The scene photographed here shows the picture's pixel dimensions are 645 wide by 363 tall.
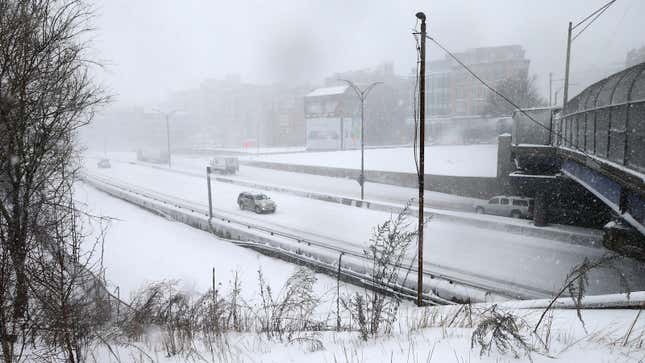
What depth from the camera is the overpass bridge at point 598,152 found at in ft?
27.1

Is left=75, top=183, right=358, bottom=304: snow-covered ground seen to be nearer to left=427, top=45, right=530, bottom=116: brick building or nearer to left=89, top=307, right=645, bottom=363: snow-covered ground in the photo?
left=89, top=307, right=645, bottom=363: snow-covered ground

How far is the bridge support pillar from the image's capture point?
20.5 meters

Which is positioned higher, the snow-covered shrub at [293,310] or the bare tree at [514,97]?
the bare tree at [514,97]

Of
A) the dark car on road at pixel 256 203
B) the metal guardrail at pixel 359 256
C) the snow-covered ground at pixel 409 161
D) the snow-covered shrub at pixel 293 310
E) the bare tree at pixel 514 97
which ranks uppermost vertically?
the bare tree at pixel 514 97

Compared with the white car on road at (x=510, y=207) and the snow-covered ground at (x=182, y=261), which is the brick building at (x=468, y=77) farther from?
the snow-covered ground at (x=182, y=261)

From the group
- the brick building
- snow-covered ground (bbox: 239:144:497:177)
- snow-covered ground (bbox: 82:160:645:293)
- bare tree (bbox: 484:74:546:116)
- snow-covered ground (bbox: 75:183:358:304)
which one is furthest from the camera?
the brick building

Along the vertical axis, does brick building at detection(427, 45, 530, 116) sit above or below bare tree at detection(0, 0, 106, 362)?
above

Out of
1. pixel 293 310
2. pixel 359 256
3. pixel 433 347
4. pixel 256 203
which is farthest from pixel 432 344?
pixel 256 203

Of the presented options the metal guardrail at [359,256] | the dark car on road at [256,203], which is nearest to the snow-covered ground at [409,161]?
the dark car on road at [256,203]

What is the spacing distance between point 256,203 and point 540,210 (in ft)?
59.2

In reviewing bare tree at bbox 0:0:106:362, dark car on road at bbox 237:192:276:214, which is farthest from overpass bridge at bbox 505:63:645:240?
dark car on road at bbox 237:192:276:214

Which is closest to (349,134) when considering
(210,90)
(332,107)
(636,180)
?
(332,107)

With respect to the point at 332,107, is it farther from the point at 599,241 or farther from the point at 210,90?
the point at 210,90

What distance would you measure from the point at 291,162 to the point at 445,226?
29847 millimetres
